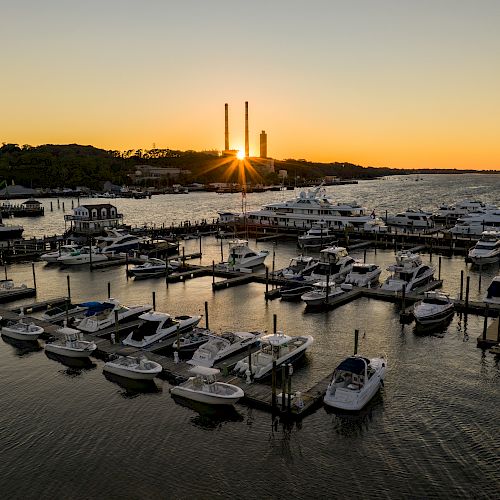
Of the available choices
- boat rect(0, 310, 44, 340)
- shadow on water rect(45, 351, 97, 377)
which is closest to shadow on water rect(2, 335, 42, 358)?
boat rect(0, 310, 44, 340)

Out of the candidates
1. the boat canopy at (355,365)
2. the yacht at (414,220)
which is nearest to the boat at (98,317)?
the boat canopy at (355,365)

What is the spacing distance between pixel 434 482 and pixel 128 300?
102ft

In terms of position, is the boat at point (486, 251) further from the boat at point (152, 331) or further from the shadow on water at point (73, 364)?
the shadow on water at point (73, 364)

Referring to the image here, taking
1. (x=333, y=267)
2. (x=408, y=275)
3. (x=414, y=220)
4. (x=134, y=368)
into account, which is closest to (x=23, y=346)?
(x=134, y=368)

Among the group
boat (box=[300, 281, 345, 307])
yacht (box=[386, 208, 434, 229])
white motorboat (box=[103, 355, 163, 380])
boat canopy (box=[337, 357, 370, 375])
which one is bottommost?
white motorboat (box=[103, 355, 163, 380])

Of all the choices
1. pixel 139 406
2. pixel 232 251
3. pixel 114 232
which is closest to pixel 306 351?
pixel 139 406

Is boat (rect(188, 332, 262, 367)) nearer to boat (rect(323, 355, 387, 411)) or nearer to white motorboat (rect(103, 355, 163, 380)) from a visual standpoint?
white motorboat (rect(103, 355, 163, 380))

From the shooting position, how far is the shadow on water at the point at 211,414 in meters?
23.0

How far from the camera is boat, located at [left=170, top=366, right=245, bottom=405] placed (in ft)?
76.3

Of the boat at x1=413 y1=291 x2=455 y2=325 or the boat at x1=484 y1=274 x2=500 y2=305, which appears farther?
the boat at x1=484 y1=274 x2=500 y2=305

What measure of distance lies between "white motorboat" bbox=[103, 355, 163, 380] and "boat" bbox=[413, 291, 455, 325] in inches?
693

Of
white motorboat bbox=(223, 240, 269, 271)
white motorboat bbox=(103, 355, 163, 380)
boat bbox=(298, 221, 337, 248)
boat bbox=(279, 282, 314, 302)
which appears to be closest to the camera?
white motorboat bbox=(103, 355, 163, 380)

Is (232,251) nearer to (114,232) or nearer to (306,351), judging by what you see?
(114,232)

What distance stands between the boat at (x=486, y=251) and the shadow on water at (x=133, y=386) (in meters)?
40.8
